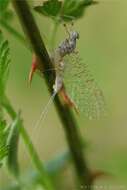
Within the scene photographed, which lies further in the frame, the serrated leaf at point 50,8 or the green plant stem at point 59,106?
the serrated leaf at point 50,8

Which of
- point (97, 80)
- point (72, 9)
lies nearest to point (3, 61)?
point (72, 9)

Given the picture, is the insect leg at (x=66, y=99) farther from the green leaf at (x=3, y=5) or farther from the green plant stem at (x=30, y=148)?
the green leaf at (x=3, y=5)

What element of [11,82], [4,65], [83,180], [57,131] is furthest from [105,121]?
[4,65]

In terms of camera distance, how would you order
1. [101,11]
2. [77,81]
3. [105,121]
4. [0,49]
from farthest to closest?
[101,11] < [105,121] < [77,81] < [0,49]

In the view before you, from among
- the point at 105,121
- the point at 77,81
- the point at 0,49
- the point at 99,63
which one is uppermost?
the point at 0,49

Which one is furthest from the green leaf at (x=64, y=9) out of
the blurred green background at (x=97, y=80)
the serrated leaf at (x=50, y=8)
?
the blurred green background at (x=97, y=80)

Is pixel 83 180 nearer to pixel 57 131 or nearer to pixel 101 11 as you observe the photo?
pixel 57 131
